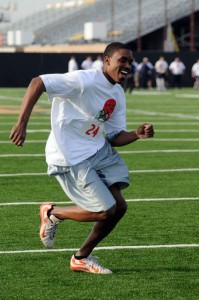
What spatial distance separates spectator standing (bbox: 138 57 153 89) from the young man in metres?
42.0

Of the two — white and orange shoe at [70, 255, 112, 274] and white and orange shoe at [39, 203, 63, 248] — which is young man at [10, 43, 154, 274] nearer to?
white and orange shoe at [70, 255, 112, 274]

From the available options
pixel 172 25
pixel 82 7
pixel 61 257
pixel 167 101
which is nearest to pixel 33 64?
pixel 167 101

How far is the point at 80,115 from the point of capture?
766 cm

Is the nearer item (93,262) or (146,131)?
(146,131)

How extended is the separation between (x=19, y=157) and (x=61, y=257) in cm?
831

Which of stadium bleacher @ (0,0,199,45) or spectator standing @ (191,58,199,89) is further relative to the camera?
stadium bleacher @ (0,0,199,45)

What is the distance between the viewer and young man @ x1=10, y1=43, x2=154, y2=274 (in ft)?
24.8

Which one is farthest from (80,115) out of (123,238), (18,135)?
(123,238)

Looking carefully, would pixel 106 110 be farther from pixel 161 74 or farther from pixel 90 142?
pixel 161 74

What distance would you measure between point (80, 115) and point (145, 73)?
142 feet

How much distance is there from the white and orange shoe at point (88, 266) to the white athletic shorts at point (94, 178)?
41 centimetres

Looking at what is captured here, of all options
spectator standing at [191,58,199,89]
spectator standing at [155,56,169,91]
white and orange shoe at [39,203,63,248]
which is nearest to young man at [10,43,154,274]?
white and orange shoe at [39,203,63,248]

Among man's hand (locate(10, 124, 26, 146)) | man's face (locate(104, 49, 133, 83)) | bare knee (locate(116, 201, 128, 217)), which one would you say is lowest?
bare knee (locate(116, 201, 128, 217))

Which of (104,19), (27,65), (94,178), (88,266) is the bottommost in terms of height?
(104,19)
